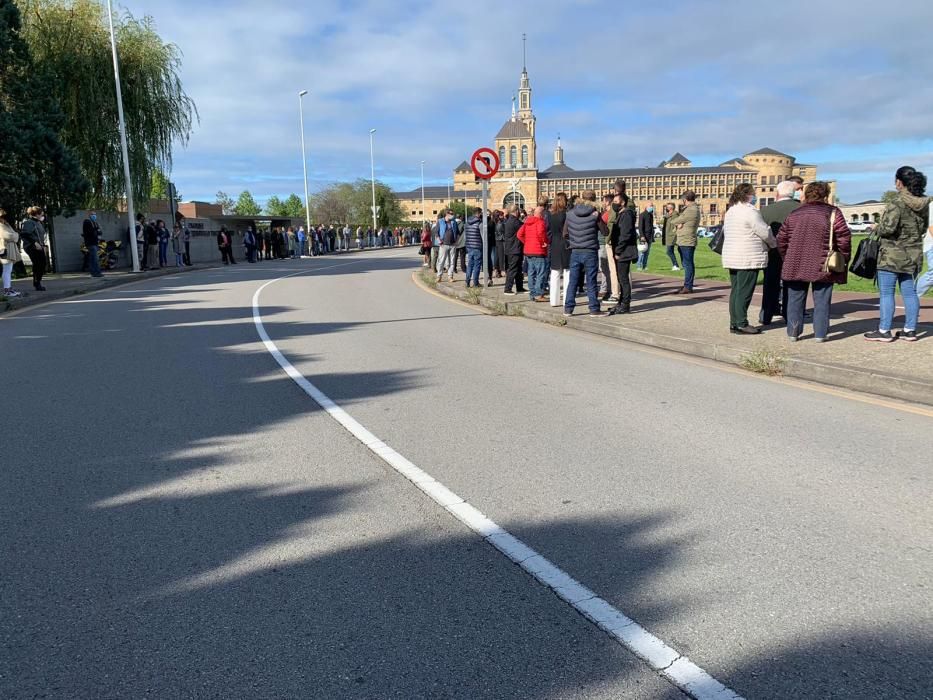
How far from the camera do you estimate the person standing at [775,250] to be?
31.7 ft

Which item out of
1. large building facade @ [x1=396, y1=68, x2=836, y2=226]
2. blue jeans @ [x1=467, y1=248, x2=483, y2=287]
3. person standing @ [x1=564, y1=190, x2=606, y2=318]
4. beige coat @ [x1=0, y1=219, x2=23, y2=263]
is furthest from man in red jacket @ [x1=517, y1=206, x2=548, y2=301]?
large building facade @ [x1=396, y1=68, x2=836, y2=226]

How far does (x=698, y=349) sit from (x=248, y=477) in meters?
6.07

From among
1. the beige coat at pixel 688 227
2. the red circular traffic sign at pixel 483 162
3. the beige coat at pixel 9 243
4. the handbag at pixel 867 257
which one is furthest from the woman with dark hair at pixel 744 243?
the beige coat at pixel 9 243

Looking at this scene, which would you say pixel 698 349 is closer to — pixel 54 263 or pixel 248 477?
pixel 248 477

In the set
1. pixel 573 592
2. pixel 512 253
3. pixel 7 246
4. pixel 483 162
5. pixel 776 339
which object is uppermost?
pixel 483 162

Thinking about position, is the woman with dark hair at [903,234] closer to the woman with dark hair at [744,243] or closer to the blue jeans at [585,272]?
the woman with dark hair at [744,243]

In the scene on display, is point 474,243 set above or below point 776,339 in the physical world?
above

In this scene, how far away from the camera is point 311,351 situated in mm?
9391

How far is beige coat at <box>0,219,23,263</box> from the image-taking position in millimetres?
14336

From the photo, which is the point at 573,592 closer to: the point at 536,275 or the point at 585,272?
the point at 585,272

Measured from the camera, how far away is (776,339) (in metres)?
8.88

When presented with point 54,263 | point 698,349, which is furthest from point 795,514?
point 54,263

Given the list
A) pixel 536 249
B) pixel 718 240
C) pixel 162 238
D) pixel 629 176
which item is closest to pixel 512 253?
pixel 536 249

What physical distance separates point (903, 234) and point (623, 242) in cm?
417
